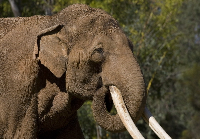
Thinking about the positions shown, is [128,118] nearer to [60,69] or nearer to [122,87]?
[122,87]

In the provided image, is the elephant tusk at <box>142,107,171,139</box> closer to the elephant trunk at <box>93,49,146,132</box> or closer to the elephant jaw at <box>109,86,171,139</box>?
the elephant jaw at <box>109,86,171,139</box>

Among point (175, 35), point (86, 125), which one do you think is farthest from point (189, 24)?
point (86, 125)

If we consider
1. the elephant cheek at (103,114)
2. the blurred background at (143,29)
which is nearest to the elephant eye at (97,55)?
the elephant cheek at (103,114)

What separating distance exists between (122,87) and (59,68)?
666 millimetres

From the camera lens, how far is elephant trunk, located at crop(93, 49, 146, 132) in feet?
13.3

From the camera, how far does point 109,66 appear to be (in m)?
4.27

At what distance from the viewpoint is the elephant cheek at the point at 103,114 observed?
4.30m

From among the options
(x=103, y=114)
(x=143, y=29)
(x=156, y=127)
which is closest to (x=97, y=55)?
(x=103, y=114)

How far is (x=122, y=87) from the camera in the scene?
4.12 meters

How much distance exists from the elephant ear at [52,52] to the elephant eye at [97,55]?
0.90ft

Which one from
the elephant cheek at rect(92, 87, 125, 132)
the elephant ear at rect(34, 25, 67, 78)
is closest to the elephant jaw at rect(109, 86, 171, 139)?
the elephant cheek at rect(92, 87, 125, 132)

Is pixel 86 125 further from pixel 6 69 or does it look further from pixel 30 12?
pixel 6 69

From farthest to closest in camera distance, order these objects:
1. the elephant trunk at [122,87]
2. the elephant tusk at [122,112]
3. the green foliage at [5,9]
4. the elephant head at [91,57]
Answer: the green foliage at [5,9]
the elephant head at [91,57]
the elephant trunk at [122,87]
the elephant tusk at [122,112]

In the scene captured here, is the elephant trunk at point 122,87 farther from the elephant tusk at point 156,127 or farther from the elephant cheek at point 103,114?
the elephant tusk at point 156,127
